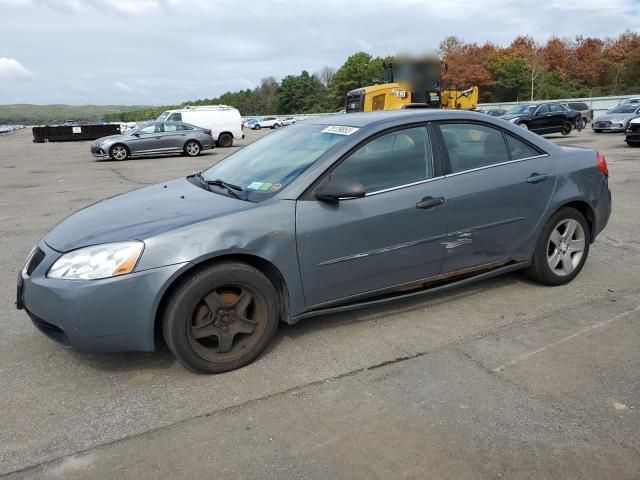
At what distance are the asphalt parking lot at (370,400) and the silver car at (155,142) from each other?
1718 centimetres

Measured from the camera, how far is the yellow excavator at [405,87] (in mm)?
19375

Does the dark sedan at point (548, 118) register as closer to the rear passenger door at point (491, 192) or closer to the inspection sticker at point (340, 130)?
the rear passenger door at point (491, 192)

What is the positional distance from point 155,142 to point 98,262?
19.1 meters

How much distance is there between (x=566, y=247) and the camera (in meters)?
4.68

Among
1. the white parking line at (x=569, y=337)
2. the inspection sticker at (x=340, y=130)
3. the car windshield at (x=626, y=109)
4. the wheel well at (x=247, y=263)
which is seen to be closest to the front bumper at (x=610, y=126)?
the car windshield at (x=626, y=109)

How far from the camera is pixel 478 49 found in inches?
2795

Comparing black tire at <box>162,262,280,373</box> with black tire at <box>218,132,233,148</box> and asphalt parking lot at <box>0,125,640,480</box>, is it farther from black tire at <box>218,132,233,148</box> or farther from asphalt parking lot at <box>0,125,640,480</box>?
black tire at <box>218,132,233,148</box>

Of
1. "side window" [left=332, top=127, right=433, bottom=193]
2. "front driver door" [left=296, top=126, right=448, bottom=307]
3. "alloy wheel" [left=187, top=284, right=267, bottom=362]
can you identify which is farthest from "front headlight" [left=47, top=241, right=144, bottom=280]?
"side window" [left=332, top=127, right=433, bottom=193]

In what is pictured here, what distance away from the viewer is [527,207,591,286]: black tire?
448cm

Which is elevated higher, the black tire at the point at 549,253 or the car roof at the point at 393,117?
the car roof at the point at 393,117

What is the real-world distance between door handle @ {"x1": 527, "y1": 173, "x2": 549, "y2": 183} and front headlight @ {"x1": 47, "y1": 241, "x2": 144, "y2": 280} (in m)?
3.03

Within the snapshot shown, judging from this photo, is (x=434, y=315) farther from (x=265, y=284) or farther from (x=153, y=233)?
(x=153, y=233)

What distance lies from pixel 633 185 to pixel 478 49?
67.5 meters

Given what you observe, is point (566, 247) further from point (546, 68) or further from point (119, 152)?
point (546, 68)
